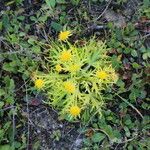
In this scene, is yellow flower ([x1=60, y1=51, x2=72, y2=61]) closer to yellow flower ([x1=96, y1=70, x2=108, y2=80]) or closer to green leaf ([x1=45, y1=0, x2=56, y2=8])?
yellow flower ([x1=96, y1=70, x2=108, y2=80])

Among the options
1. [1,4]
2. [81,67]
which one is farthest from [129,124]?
[1,4]

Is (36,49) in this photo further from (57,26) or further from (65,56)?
(65,56)

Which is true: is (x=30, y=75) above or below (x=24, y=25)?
below

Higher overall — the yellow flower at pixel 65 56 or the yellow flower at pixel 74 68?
the yellow flower at pixel 65 56

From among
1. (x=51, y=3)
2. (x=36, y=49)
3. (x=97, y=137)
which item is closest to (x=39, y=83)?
(x=36, y=49)

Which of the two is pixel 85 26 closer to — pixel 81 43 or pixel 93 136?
pixel 81 43

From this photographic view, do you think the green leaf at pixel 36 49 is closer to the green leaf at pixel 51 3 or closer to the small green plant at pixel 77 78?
the small green plant at pixel 77 78

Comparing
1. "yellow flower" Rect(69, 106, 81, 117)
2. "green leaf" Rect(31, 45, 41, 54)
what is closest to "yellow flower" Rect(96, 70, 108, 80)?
"yellow flower" Rect(69, 106, 81, 117)

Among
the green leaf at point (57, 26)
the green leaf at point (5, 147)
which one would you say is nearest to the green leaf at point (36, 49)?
the green leaf at point (57, 26)

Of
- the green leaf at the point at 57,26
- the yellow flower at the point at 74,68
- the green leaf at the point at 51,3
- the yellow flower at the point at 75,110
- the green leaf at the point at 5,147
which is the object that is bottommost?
the green leaf at the point at 5,147
